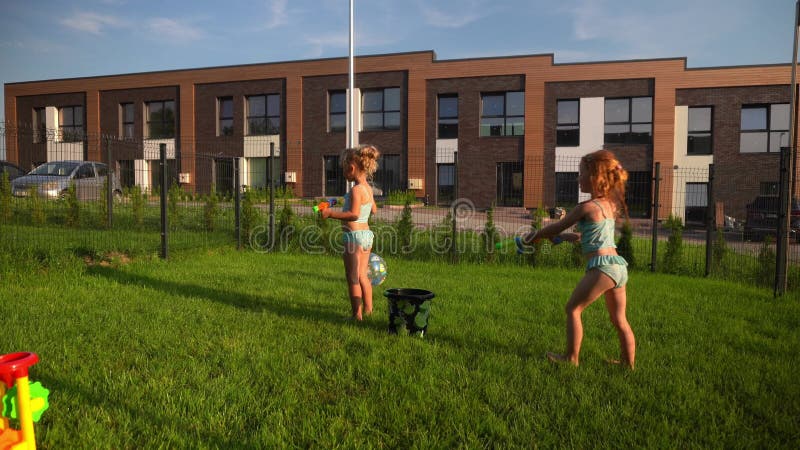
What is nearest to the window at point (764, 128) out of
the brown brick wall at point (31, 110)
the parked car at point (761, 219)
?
the parked car at point (761, 219)

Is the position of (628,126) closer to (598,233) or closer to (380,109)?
(380,109)

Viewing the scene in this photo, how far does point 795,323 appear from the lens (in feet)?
17.9

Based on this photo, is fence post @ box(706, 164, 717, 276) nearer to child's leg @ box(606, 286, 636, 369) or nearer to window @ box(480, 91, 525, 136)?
child's leg @ box(606, 286, 636, 369)

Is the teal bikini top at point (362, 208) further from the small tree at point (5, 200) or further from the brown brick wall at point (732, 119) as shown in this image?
the brown brick wall at point (732, 119)

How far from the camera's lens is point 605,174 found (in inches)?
142

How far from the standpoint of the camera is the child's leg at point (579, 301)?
3583mm

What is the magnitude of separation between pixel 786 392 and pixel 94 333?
5.33 metres

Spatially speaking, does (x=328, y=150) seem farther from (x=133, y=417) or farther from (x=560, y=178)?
(x=133, y=417)

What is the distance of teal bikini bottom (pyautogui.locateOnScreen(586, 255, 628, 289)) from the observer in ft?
11.7

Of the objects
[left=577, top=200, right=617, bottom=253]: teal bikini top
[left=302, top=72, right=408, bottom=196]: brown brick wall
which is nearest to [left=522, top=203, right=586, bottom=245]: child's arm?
[left=577, top=200, right=617, bottom=253]: teal bikini top

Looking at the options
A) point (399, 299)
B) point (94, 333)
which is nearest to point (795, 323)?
point (399, 299)

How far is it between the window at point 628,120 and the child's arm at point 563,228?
22.3 meters

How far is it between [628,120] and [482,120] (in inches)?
268

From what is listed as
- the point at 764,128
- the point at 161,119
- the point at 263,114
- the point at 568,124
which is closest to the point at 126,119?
the point at 161,119
